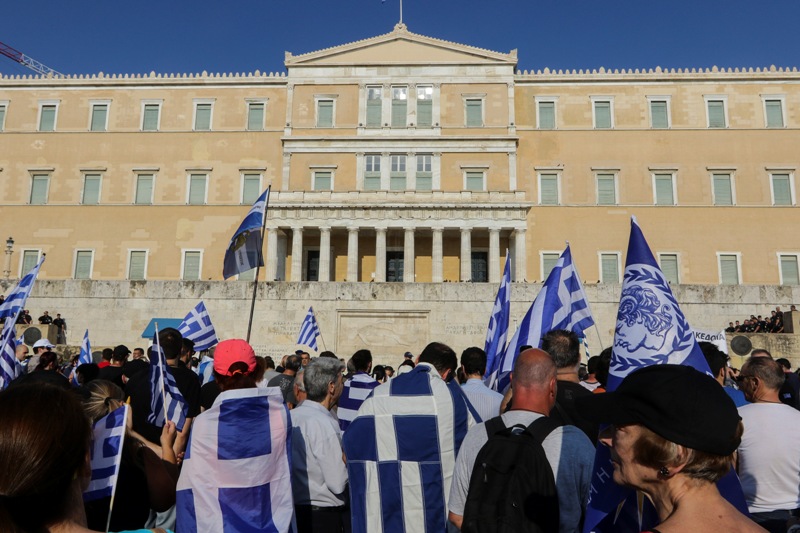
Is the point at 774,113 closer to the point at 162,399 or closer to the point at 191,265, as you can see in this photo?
the point at 191,265

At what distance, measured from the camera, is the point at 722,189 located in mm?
31984

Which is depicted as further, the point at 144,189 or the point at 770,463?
the point at 144,189

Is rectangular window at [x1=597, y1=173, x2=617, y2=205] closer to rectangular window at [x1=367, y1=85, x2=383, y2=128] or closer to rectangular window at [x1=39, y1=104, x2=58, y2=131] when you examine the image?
rectangular window at [x1=367, y1=85, x2=383, y2=128]

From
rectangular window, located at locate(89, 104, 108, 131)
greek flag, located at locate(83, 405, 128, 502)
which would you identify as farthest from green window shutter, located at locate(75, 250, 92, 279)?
greek flag, located at locate(83, 405, 128, 502)

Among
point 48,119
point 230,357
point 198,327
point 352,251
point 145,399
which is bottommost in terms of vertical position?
point 145,399

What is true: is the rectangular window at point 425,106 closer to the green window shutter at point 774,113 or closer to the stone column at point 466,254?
the stone column at point 466,254

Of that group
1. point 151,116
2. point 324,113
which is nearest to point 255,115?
point 324,113

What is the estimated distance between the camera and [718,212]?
104ft

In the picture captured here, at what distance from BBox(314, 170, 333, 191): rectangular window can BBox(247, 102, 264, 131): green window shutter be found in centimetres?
407

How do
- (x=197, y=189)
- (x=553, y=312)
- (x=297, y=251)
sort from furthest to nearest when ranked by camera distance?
(x=197, y=189), (x=297, y=251), (x=553, y=312)

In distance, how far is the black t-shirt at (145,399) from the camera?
4133 mm

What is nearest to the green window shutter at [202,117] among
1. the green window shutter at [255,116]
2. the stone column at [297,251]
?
the green window shutter at [255,116]

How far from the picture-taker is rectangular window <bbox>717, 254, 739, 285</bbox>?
3091 cm

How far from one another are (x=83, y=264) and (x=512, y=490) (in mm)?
34307
